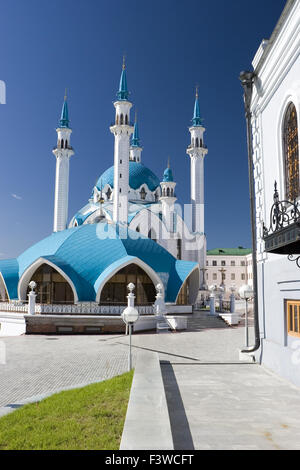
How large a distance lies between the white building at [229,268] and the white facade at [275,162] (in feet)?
190

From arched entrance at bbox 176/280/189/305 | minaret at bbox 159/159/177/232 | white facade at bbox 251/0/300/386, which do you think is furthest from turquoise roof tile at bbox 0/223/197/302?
minaret at bbox 159/159/177/232

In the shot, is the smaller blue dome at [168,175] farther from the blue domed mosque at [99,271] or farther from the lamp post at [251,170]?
the lamp post at [251,170]

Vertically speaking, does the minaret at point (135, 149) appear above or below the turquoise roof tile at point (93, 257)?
above

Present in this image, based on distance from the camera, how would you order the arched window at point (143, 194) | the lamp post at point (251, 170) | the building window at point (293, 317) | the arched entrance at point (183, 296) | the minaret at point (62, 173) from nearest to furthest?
the building window at point (293, 317) < the lamp post at point (251, 170) < the arched entrance at point (183, 296) < the minaret at point (62, 173) < the arched window at point (143, 194)

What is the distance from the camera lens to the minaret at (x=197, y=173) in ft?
139

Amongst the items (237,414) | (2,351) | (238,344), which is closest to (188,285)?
(238,344)

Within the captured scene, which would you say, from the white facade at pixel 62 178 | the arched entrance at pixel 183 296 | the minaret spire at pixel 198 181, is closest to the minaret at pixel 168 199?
the minaret spire at pixel 198 181

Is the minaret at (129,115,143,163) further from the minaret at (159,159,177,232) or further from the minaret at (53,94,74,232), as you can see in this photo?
the minaret at (53,94,74,232)

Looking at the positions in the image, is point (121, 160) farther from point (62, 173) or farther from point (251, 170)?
point (251, 170)

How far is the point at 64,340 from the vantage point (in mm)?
16688

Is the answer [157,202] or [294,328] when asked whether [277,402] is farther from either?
[157,202]

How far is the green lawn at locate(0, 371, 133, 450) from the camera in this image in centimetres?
488

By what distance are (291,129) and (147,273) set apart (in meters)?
17.9

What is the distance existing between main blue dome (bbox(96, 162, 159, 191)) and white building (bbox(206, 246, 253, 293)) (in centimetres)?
2211
